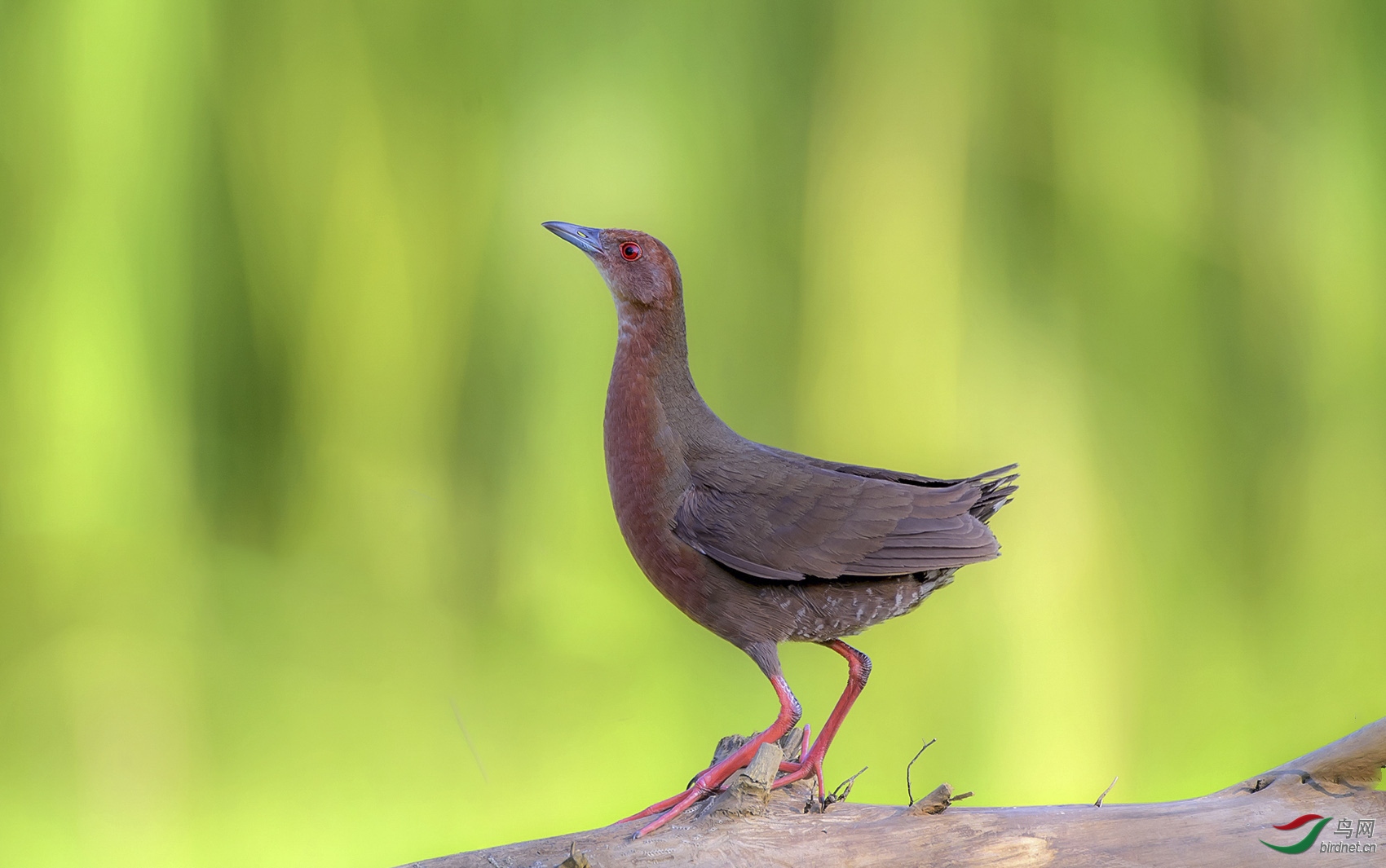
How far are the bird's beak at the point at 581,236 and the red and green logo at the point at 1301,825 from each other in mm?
1198

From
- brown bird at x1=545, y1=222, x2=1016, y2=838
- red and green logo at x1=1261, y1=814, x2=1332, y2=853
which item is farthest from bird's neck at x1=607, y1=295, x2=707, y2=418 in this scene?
red and green logo at x1=1261, y1=814, x2=1332, y2=853

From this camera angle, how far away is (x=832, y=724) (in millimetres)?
1654

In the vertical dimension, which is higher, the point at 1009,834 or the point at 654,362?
the point at 654,362

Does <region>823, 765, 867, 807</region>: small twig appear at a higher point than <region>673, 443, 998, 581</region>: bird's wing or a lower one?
lower

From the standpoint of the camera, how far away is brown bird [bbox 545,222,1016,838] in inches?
59.6

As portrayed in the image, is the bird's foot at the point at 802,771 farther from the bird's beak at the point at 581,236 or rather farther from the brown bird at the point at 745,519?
the bird's beak at the point at 581,236

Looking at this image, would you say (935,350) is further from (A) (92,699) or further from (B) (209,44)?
(A) (92,699)

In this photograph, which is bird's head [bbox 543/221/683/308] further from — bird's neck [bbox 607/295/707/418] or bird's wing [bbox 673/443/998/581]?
bird's wing [bbox 673/443/998/581]

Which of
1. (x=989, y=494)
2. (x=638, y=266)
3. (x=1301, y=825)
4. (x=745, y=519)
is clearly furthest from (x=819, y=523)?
(x=1301, y=825)

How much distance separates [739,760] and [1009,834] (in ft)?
1.16

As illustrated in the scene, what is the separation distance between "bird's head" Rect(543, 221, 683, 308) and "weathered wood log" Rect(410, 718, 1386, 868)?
2.12 feet

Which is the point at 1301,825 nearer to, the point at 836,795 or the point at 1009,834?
the point at 1009,834

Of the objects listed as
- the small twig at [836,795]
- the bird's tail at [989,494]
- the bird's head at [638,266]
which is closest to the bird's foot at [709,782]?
the small twig at [836,795]

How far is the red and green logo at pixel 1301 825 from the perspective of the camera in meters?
1.50
